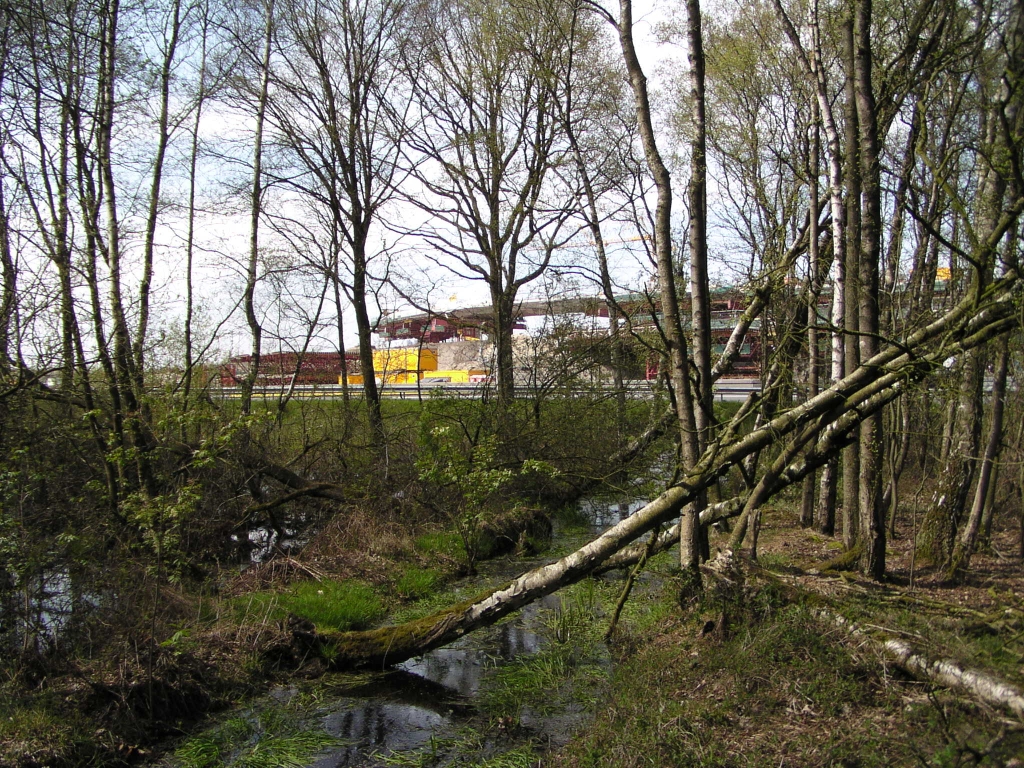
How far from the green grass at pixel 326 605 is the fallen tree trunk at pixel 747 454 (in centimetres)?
95

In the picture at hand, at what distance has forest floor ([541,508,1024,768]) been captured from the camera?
428 cm

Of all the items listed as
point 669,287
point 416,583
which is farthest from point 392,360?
point 669,287

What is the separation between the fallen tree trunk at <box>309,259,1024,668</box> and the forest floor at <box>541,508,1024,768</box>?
0.95 metres

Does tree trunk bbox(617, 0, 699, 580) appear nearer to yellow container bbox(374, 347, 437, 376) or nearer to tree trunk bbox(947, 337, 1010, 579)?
tree trunk bbox(947, 337, 1010, 579)

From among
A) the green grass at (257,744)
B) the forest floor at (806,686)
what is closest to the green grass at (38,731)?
the green grass at (257,744)

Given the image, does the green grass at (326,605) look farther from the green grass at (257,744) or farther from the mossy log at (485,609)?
the green grass at (257,744)

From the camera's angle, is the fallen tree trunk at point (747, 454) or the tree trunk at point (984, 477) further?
the tree trunk at point (984, 477)

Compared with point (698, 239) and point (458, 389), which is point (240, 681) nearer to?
point (698, 239)

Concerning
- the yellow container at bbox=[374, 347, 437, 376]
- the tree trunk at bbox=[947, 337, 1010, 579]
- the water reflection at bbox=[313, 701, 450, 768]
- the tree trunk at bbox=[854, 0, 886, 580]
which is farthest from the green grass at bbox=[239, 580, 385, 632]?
the yellow container at bbox=[374, 347, 437, 376]

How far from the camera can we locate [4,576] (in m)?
6.56

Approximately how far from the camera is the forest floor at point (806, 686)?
428 cm

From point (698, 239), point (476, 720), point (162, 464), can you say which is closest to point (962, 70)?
point (698, 239)

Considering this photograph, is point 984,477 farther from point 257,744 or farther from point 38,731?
point 38,731

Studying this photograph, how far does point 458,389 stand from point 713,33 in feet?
28.0
